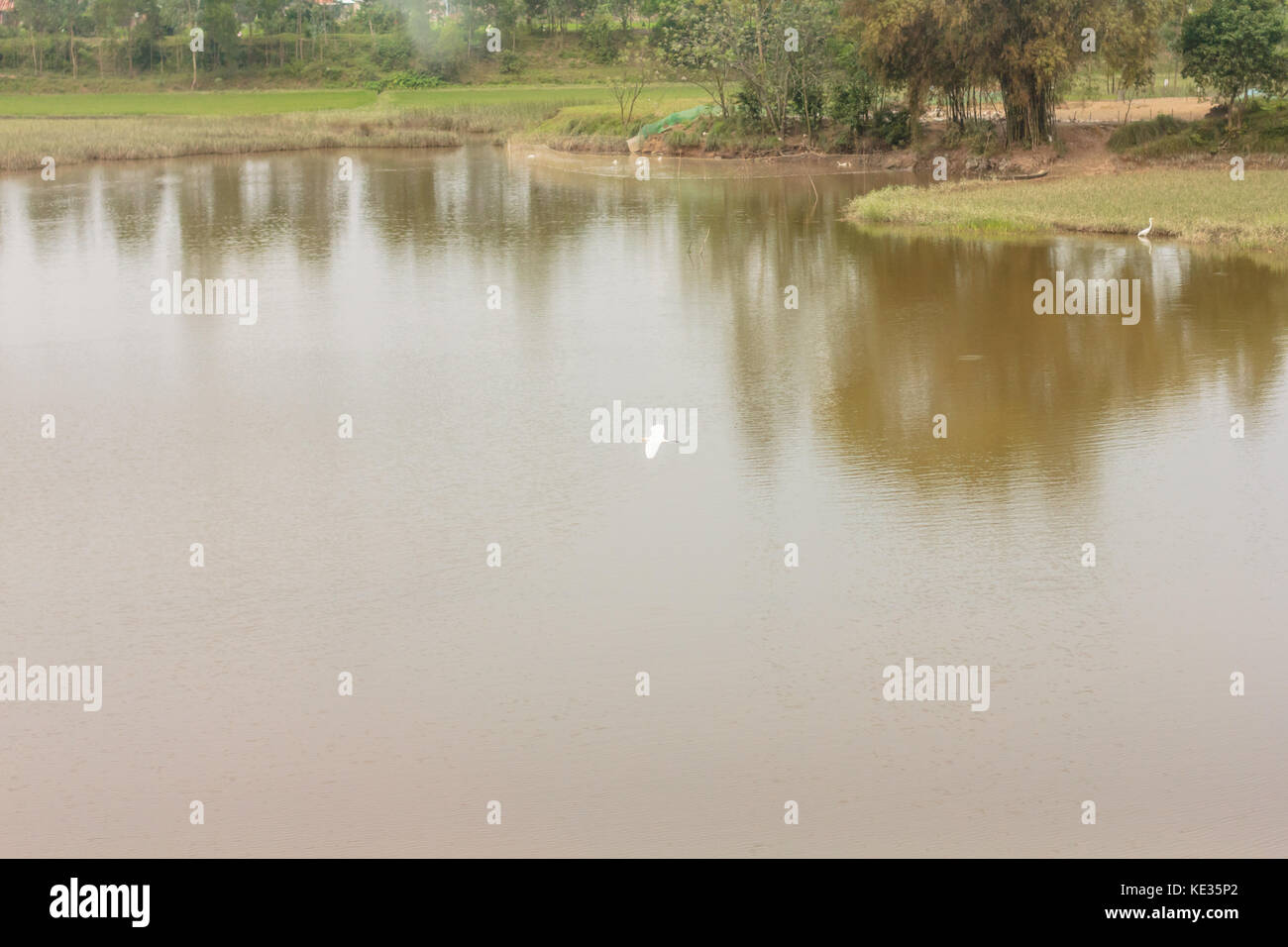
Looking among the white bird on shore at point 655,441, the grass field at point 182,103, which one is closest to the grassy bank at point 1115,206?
the white bird on shore at point 655,441

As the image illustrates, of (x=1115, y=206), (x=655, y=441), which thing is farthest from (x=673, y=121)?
(x=655, y=441)

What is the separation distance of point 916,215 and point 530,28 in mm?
61303

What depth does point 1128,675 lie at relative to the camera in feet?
28.2

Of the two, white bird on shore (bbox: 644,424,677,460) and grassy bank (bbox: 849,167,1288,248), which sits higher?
grassy bank (bbox: 849,167,1288,248)

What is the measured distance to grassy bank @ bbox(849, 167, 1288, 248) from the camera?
74.3 feet

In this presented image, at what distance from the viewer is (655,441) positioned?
518 inches

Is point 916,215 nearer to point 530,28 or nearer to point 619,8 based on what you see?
point 530,28

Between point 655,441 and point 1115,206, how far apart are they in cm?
1487

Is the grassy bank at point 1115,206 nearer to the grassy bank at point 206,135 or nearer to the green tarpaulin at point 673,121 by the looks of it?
the green tarpaulin at point 673,121

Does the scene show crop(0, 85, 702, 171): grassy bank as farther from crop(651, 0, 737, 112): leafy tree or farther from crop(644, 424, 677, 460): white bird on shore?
crop(644, 424, 677, 460): white bird on shore

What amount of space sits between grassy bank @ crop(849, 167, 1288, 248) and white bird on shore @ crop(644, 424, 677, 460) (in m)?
12.6

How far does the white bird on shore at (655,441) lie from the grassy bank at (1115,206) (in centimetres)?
1263

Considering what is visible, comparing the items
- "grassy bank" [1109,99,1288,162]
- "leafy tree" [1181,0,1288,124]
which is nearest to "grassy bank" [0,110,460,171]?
"grassy bank" [1109,99,1288,162]

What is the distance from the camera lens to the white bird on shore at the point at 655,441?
1291 centimetres
